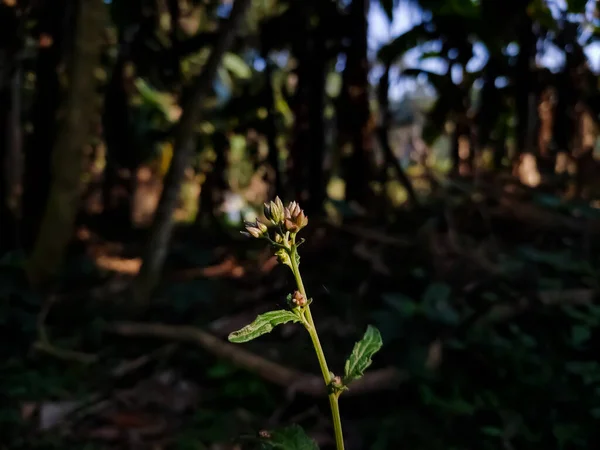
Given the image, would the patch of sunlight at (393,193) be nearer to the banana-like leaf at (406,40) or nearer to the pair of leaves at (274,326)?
the banana-like leaf at (406,40)

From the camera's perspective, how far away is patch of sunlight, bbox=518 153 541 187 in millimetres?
2430

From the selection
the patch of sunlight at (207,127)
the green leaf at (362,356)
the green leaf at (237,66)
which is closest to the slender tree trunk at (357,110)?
the patch of sunlight at (207,127)

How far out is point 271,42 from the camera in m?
2.01

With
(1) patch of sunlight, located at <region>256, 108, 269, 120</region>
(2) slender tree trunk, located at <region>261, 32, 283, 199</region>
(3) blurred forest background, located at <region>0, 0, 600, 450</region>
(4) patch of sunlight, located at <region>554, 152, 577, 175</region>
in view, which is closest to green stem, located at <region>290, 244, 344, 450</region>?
(3) blurred forest background, located at <region>0, 0, 600, 450</region>

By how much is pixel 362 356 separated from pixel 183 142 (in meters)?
1.37

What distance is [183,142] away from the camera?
1783 millimetres

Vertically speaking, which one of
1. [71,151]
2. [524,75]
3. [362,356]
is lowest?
[362,356]

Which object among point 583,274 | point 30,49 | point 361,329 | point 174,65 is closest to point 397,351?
point 361,329

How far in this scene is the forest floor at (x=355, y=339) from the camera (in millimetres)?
1328

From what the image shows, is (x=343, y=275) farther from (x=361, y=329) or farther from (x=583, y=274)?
(x=583, y=274)

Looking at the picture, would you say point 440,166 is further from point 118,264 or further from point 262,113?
point 118,264

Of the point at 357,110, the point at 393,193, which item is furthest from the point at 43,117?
the point at 393,193

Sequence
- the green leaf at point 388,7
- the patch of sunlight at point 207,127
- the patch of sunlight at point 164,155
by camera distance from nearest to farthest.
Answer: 1. the green leaf at point 388,7
2. the patch of sunlight at point 207,127
3. the patch of sunlight at point 164,155

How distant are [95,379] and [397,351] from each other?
0.77 meters
